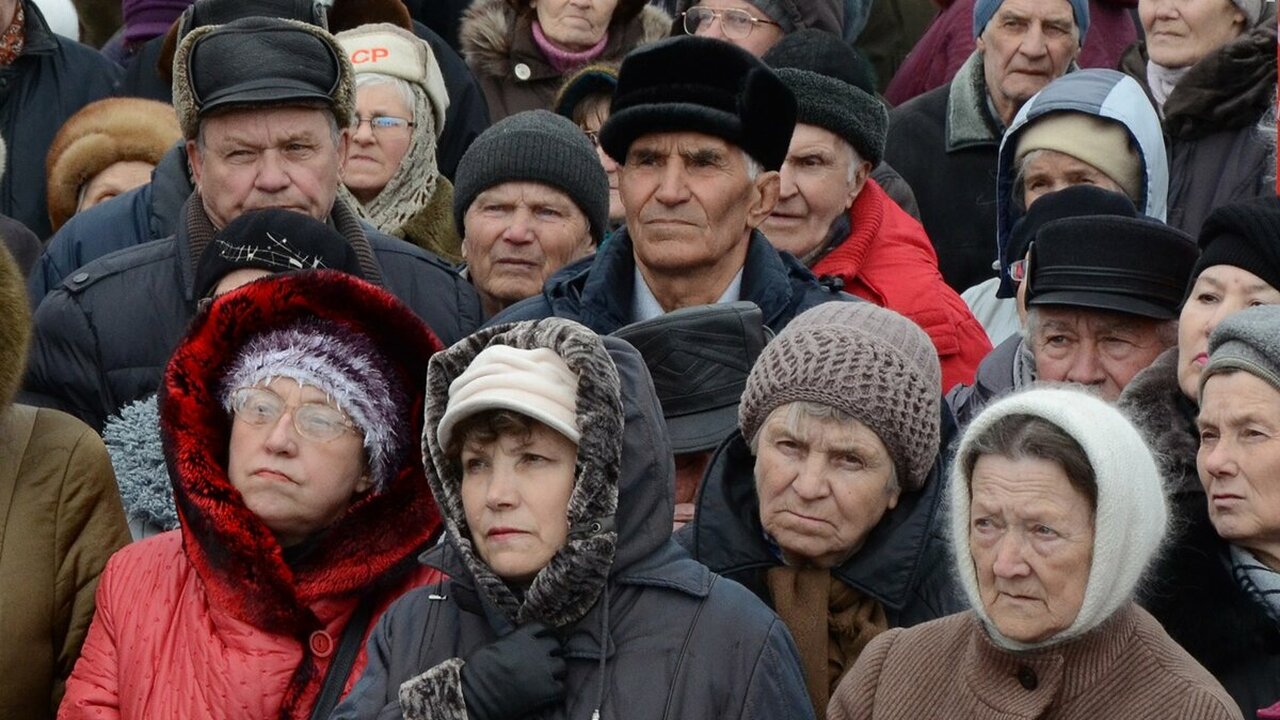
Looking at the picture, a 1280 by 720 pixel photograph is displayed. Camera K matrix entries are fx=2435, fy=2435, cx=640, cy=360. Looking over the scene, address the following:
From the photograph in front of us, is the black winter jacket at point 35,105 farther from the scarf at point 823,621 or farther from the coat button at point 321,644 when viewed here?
the scarf at point 823,621

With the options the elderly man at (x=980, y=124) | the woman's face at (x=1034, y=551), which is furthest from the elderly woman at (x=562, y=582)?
the elderly man at (x=980, y=124)

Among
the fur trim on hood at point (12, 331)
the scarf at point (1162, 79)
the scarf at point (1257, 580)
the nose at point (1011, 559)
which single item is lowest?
the scarf at point (1162, 79)

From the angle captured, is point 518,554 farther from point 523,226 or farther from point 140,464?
point 523,226

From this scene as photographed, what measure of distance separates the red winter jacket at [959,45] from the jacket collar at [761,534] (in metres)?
4.27

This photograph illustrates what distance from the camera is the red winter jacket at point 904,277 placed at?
6.87 m

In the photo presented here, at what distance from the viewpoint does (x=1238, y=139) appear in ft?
24.8

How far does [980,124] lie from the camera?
27.3 feet

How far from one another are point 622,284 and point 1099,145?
163 centimetres

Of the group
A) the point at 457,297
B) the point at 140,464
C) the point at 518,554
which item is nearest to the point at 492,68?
the point at 457,297

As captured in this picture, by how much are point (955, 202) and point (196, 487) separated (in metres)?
3.90

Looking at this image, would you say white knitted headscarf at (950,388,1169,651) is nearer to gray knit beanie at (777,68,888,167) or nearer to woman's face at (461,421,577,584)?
woman's face at (461,421,577,584)

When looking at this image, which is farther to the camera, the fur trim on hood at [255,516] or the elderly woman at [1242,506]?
the fur trim on hood at [255,516]

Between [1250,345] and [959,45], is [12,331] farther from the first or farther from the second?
[959,45]

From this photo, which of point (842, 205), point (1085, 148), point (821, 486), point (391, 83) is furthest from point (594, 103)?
point (821, 486)
